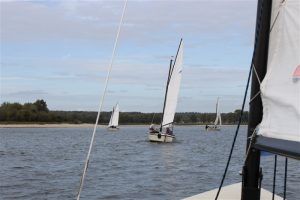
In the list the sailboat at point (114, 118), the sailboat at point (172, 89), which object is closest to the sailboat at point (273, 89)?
the sailboat at point (172, 89)

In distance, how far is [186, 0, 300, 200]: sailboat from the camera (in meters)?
4.23

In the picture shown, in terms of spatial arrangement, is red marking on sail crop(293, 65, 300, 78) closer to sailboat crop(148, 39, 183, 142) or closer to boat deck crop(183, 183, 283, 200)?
boat deck crop(183, 183, 283, 200)

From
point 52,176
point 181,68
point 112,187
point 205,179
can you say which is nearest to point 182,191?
point 112,187

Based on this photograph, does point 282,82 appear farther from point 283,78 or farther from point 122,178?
point 122,178

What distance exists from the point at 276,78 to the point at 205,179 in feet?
69.2

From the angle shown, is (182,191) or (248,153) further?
(182,191)

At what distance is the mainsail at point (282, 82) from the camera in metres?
4.24

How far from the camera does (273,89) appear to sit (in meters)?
4.50

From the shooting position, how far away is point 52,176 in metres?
27.1

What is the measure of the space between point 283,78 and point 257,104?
1.41ft

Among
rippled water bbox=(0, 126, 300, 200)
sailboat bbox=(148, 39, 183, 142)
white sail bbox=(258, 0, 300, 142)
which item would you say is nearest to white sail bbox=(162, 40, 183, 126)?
sailboat bbox=(148, 39, 183, 142)

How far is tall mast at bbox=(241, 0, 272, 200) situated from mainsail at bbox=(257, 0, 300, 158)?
0.07 m

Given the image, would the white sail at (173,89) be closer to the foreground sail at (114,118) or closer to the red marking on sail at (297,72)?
the red marking on sail at (297,72)

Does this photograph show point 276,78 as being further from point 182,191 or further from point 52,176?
point 52,176
